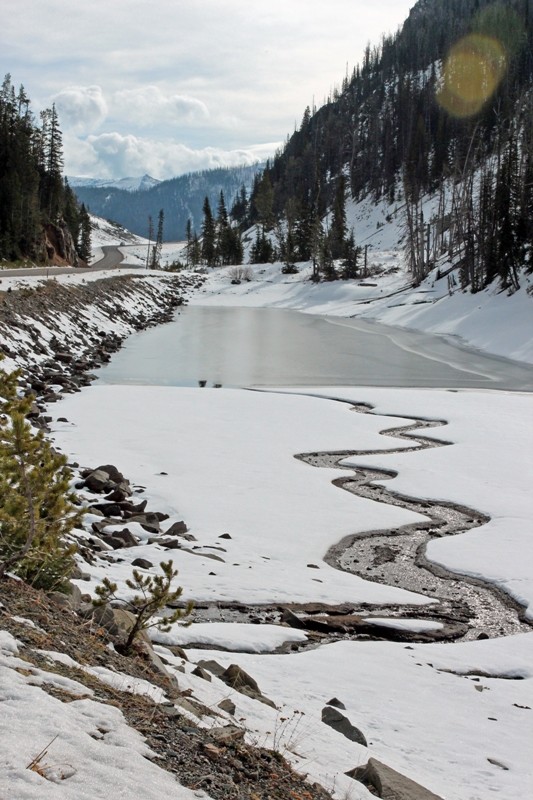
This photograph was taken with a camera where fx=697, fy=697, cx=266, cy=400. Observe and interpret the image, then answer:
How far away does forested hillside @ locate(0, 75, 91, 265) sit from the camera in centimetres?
5725

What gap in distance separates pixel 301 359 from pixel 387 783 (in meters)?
26.8

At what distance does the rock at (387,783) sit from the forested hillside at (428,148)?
Result: 4440 cm

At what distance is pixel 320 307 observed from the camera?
64062 millimetres

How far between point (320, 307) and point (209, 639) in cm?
5880

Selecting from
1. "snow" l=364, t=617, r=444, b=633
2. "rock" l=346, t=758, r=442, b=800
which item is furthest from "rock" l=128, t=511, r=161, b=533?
"rock" l=346, t=758, r=442, b=800

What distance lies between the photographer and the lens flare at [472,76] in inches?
4018

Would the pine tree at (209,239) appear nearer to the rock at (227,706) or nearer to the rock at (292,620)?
the rock at (292,620)

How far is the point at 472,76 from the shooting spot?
343 feet

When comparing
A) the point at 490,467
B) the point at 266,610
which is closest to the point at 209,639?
the point at 266,610

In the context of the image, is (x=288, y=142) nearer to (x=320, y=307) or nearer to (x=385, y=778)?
(x=320, y=307)

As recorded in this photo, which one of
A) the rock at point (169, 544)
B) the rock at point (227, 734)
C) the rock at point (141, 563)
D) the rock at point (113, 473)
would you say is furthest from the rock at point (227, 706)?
the rock at point (113, 473)

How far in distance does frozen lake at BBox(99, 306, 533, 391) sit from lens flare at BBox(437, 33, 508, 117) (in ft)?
237

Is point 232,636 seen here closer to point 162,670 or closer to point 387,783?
point 162,670

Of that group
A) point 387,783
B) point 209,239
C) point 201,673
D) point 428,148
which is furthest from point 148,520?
point 428,148
